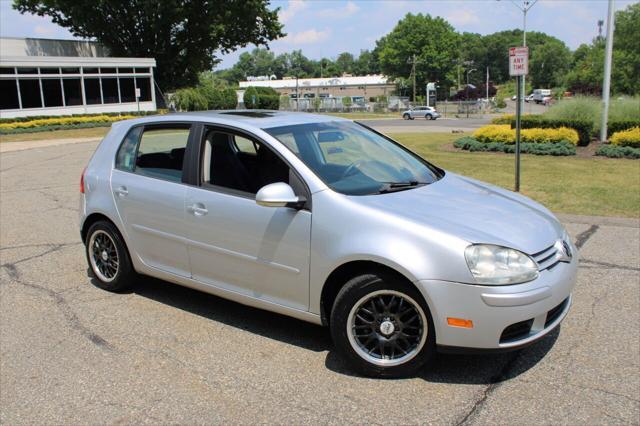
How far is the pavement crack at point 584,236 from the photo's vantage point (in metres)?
6.67

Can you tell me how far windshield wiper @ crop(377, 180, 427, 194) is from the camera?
13.3 ft

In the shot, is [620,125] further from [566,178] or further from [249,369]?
[249,369]

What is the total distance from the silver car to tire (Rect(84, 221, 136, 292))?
19mm

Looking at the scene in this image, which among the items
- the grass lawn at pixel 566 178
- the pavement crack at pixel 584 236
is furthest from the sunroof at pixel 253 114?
the grass lawn at pixel 566 178

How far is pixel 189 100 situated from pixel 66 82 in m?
9.34

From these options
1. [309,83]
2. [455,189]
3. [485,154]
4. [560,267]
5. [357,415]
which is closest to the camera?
[357,415]

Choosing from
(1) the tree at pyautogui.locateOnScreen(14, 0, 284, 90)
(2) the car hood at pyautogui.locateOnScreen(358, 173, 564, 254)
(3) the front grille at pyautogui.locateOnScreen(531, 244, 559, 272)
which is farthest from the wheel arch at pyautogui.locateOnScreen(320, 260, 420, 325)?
(1) the tree at pyautogui.locateOnScreen(14, 0, 284, 90)

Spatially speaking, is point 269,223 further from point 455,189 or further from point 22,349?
point 22,349

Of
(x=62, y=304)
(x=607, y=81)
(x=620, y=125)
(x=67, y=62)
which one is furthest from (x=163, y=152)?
(x=67, y=62)

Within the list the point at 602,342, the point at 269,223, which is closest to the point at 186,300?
the point at 269,223

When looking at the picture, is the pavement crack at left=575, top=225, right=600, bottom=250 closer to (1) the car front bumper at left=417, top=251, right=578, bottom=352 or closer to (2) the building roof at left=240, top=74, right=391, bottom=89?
(1) the car front bumper at left=417, top=251, right=578, bottom=352

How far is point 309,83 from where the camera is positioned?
379 ft

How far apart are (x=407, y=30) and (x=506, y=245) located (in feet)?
403

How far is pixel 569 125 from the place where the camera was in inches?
673
